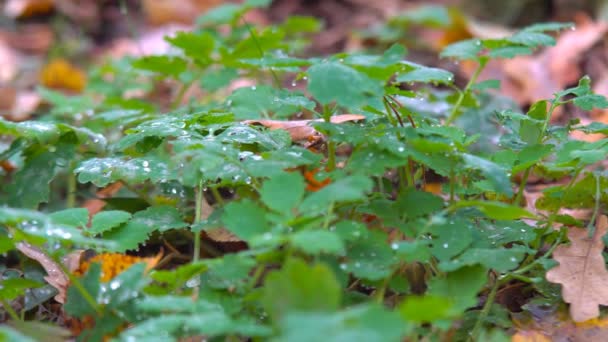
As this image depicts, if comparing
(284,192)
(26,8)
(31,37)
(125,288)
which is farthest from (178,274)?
(26,8)

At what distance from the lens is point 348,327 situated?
2.81ft

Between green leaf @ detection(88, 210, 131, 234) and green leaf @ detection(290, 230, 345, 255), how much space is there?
52cm

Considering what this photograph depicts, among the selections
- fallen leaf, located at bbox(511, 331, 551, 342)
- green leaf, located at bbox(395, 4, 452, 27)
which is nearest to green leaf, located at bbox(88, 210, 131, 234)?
fallen leaf, located at bbox(511, 331, 551, 342)

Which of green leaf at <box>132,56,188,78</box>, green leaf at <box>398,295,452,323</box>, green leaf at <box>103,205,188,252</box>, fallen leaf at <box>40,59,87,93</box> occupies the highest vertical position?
green leaf at <box>398,295,452,323</box>

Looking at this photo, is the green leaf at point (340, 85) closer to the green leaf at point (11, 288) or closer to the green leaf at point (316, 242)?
the green leaf at point (316, 242)

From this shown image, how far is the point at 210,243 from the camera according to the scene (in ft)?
5.69

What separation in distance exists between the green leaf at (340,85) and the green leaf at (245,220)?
0.75ft

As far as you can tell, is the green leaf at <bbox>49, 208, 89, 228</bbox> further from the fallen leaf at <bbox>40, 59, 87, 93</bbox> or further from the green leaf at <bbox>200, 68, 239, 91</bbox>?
the fallen leaf at <bbox>40, 59, 87, 93</bbox>

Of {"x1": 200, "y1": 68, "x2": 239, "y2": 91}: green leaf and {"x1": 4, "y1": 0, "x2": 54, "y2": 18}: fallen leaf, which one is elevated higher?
{"x1": 200, "y1": 68, "x2": 239, "y2": 91}: green leaf

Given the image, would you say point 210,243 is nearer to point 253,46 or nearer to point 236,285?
point 236,285

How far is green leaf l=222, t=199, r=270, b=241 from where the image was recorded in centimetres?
116

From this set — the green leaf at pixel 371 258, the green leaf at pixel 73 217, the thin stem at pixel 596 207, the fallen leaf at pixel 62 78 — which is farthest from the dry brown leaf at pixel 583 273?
the fallen leaf at pixel 62 78

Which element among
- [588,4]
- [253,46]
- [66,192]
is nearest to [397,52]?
[253,46]

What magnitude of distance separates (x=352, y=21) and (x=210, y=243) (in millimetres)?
2998
